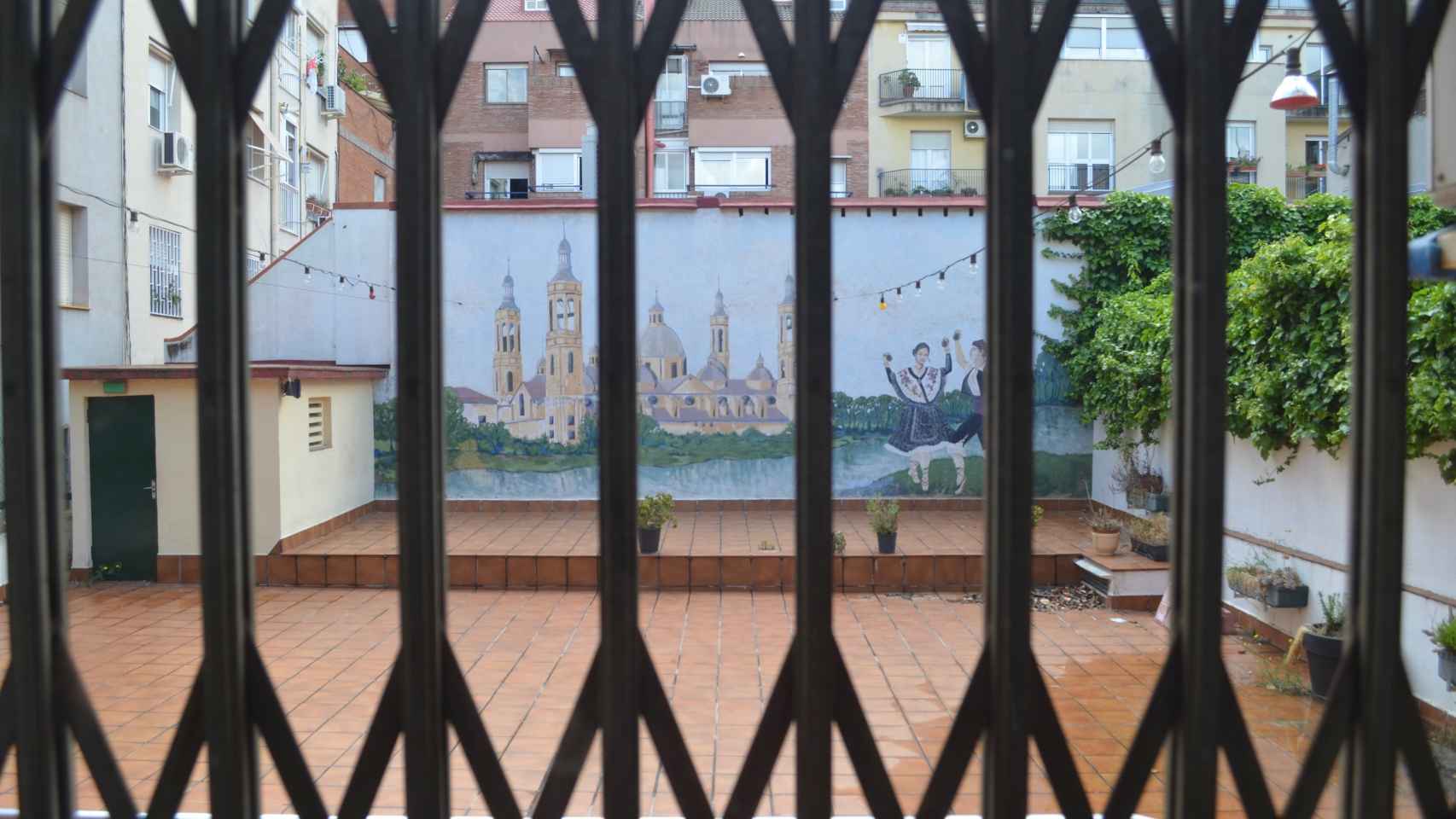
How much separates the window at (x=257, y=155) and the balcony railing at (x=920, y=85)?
12051 millimetres

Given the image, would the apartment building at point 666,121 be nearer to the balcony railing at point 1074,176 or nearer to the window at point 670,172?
the window at point 670,172

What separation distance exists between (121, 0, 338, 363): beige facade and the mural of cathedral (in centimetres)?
372

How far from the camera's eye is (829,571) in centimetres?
128

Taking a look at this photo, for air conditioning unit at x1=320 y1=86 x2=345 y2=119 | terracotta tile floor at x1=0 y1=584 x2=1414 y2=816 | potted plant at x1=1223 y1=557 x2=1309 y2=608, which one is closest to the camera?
terracotta tile floor at x1=0 y1=584 x2=1414 y2=816

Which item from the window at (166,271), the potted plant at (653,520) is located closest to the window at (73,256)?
the window at (166,271)

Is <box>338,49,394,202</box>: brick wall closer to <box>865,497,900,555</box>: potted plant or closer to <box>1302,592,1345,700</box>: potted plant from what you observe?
<box>865,497,900,555</box>: potted plant

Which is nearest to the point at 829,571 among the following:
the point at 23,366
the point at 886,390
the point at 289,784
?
the point at 289,784

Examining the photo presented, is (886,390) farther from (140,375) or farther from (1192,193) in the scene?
(1192,193)

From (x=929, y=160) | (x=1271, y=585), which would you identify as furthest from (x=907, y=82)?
(x=1271, y=585)

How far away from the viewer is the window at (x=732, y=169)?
20641mm

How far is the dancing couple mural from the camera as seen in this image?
12.5 metres

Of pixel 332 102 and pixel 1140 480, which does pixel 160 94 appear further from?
pixel 1140 480

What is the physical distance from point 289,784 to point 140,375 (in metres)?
9.30

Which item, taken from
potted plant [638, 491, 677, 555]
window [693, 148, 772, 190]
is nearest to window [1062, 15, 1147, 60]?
window [693, 148, 772, 190]
